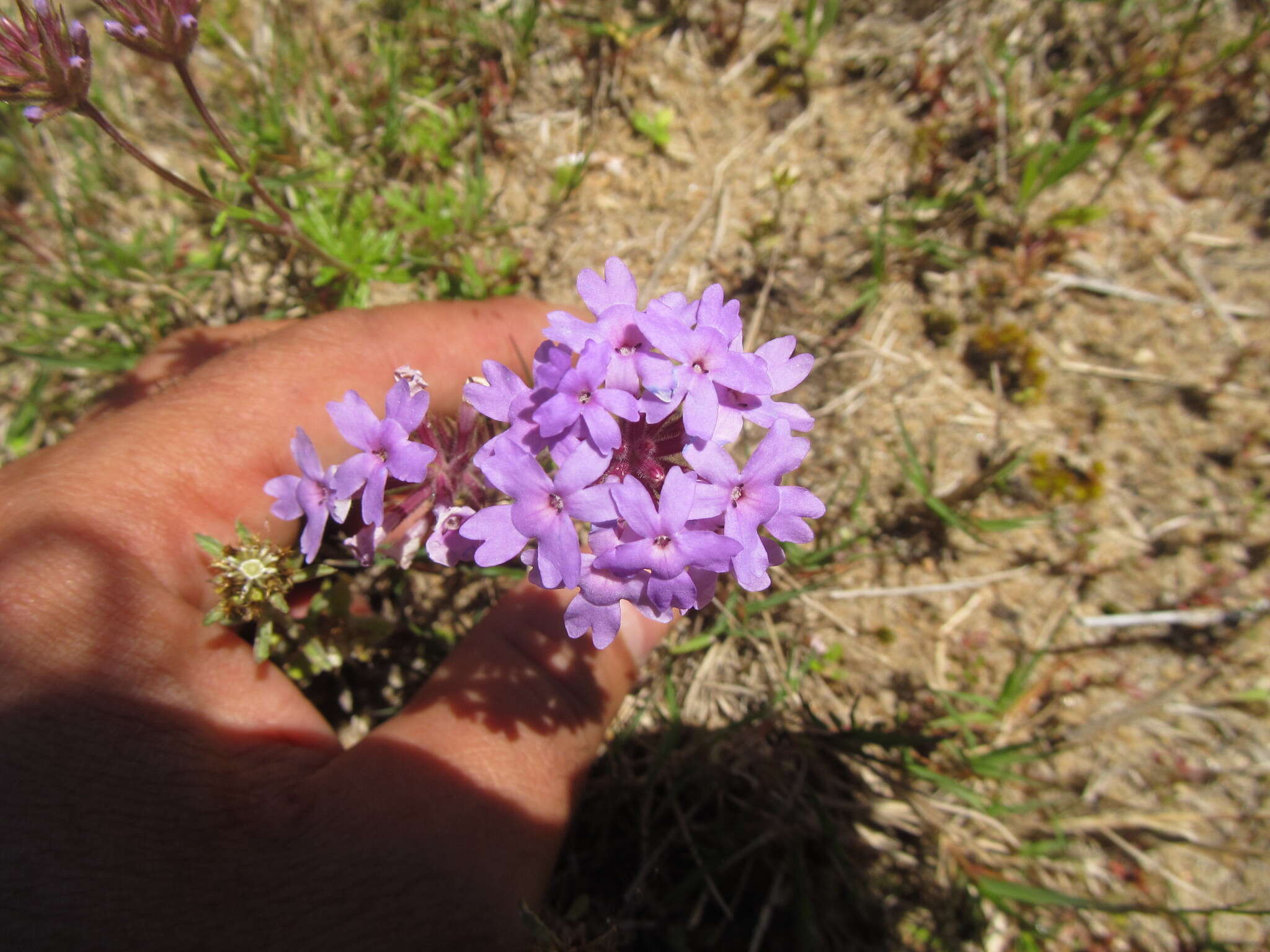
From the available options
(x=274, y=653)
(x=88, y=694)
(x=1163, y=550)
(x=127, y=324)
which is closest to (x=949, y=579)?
(x=1163, y=550)

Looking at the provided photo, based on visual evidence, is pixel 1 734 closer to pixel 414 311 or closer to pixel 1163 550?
pixel 414 311

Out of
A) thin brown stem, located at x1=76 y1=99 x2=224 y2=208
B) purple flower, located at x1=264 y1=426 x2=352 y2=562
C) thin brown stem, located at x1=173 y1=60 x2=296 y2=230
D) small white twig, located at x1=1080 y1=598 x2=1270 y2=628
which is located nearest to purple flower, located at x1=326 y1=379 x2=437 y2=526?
purple flower, located at x1=264 y1=426 x2=352 y2=562

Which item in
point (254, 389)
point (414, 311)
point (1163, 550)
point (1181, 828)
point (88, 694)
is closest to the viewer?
point (88, 694)

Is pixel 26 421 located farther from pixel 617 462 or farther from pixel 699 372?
pixel 699 372

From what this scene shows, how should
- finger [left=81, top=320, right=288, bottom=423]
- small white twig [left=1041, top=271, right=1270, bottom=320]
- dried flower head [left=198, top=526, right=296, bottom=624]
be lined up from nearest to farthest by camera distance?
dried flower head [left=198, top=526, right=296, bottom=624] < finger [left=81, top=320, right=288, bottom=423] < small white twig [left=1041, top=271, right=1270, bottom=320]

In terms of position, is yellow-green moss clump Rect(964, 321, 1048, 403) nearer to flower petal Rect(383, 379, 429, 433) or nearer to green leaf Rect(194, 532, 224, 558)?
flower petal Rect(383, 379, 429, 433)
